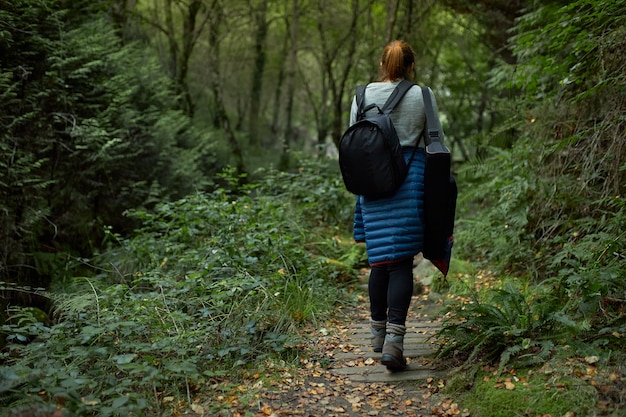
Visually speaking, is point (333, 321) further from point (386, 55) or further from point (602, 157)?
point (602, 157)

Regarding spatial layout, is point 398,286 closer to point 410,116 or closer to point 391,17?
point 410,116

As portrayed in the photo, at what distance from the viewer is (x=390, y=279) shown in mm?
3586

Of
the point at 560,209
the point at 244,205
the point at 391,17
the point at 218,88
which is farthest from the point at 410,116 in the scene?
the point at 218,88

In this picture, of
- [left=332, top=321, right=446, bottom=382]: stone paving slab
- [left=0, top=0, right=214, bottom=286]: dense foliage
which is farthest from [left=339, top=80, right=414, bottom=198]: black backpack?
[left=0, top=0, right=214, bottom=286]: dense foliage

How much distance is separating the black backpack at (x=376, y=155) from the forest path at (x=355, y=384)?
4.13ft

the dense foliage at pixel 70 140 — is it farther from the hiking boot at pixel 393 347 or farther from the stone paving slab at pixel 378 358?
the hiking boot at pixel 393 347

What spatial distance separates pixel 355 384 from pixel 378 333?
0.46 m

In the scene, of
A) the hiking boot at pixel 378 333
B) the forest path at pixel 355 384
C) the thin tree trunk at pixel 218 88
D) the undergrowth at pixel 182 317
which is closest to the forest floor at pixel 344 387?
the forest path at pixel 355 384

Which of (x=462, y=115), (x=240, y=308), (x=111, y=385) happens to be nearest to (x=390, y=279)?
(x=240, y=308)

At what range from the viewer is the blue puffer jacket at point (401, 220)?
3.48m

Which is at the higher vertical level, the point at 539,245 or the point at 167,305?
the point at 539,245

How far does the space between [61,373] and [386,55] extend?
9.47 feet

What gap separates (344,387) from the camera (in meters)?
3.52

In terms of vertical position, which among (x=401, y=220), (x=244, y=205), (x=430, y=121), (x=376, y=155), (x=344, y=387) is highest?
(x=430, y=121)
